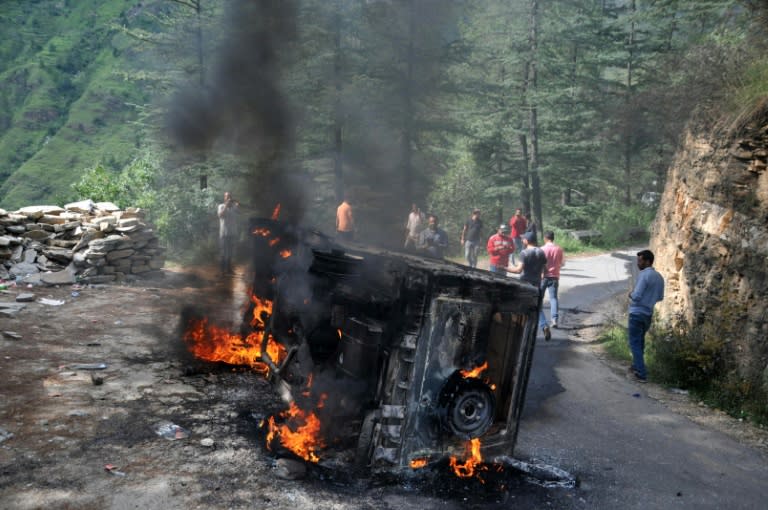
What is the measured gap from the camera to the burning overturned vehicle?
4270mm

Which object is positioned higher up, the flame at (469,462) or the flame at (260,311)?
the flame at (260,311)

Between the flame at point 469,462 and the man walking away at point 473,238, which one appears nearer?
the flame at point 469,462

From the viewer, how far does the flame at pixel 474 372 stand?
450 cm

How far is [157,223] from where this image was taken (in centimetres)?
1716

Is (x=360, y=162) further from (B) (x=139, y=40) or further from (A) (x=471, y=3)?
(B) (x=139, y=40)

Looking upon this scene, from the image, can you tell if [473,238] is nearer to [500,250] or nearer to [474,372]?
[500,250]

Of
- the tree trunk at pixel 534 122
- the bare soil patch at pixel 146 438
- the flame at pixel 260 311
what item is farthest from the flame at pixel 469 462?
the tree trunk at pixel 534 122

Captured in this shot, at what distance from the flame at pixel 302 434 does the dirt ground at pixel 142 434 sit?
20cm

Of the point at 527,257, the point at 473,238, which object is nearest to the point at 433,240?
the point at 473,238

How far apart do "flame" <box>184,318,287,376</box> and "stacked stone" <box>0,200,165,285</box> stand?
14.8ft

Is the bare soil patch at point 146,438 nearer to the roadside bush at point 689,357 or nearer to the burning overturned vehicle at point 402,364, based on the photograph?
the burning overturned vehicle at point 402,364

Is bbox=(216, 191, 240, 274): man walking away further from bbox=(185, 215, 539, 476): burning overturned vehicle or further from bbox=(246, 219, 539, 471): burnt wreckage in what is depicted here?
bbox=(246, 219, 539, 471): burnt wreckage

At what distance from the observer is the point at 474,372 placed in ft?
15.0

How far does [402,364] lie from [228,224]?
28.7ft
